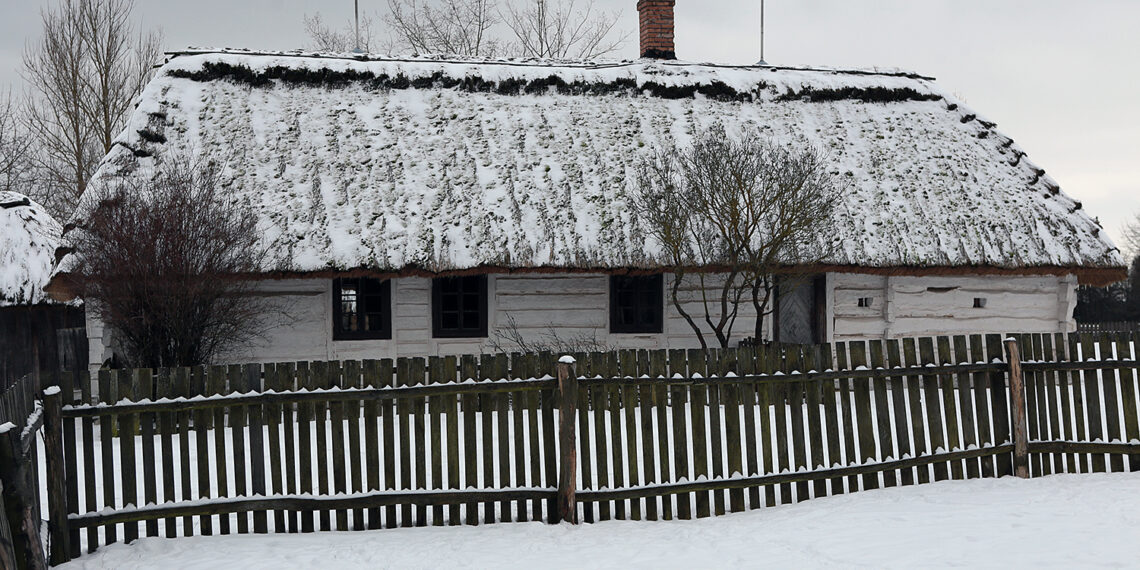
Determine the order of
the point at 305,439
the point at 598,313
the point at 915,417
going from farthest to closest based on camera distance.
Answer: the point at 598,313 < the point at 915,417 < the point at 305,439

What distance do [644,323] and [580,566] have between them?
806 cm

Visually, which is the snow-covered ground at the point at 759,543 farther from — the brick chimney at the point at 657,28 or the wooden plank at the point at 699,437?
the brick chimney at the point at 657,28

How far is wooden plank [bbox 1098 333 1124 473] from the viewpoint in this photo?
7.00 meters

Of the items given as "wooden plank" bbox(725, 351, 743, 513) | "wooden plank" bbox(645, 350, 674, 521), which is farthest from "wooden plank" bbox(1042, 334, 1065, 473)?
"wooden plank" bbox(645, 350, 674, 521)

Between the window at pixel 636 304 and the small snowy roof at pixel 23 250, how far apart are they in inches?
347

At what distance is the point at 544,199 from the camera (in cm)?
1237

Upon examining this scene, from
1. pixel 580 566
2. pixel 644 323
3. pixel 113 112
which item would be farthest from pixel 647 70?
pixel 113 112

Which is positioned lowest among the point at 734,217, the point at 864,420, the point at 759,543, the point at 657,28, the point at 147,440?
the point at 759,543

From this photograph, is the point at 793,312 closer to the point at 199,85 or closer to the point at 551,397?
the point at 551,397

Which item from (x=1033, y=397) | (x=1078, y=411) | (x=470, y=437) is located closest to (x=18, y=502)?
(x=470, y=437)

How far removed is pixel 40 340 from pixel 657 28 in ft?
41.4

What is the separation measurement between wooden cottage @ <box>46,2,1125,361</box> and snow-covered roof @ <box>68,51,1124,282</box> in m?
0.04

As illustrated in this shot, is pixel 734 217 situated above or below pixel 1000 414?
above

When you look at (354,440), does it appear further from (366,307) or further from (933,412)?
(366,307)
